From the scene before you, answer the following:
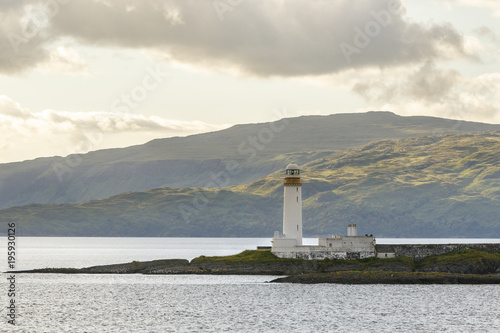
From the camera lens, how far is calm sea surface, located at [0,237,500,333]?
191 feet

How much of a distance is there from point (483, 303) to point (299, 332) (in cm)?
2627

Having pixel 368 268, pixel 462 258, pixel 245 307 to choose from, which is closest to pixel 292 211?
pixel 368 268

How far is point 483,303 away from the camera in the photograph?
73125mm

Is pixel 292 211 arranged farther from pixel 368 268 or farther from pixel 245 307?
pixel 245 307

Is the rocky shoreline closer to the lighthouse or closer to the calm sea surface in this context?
the calm sea surface

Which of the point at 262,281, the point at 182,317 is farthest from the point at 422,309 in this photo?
the point at 262,281

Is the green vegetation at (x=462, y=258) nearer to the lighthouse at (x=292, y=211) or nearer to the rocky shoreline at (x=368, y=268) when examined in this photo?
the rocky shoreline at (x=368, y=268)

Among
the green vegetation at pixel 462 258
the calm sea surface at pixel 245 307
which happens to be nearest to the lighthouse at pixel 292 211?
the calm sea surface at pixel 245 307

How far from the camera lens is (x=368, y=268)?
93.1 meters

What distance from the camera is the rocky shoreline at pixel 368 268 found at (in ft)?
287

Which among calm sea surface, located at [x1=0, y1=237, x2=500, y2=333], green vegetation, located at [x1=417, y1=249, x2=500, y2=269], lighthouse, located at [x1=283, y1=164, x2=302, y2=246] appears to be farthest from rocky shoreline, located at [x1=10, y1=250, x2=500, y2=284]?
lighthouse, located at [x1=283, y1=164, x2=302, y2=246]

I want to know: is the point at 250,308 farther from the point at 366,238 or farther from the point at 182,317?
the point at 366,238

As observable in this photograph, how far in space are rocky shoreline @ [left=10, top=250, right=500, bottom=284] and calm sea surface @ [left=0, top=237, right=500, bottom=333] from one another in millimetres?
1195

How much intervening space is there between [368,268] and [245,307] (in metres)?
27.5
